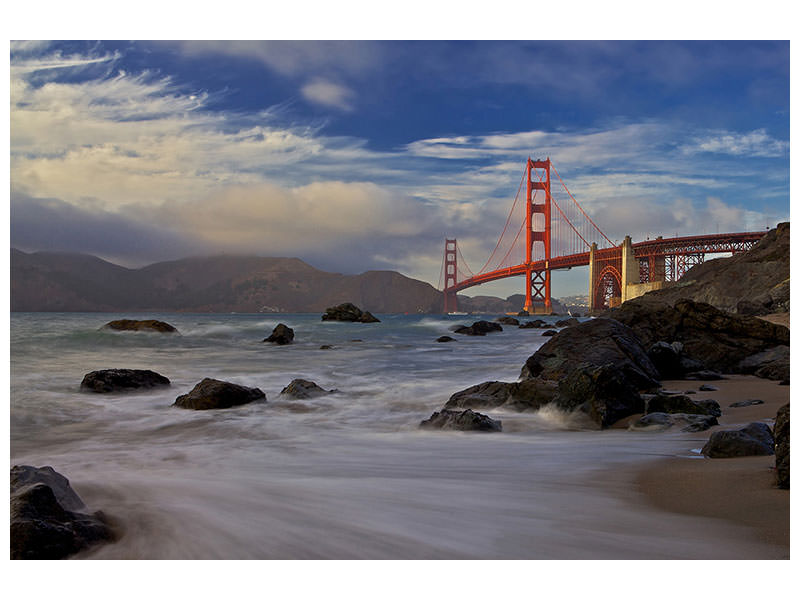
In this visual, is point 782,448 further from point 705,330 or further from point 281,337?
point 281,337

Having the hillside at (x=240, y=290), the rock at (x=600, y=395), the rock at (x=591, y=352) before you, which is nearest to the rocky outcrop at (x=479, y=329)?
the hillside at (x=240, y=290)

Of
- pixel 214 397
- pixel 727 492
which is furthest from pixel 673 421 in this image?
pixel 214 397

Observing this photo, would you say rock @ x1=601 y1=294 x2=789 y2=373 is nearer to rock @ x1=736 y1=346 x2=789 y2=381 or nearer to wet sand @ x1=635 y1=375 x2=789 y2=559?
rock @ x1=736 y1=346 x2=789 y2=381

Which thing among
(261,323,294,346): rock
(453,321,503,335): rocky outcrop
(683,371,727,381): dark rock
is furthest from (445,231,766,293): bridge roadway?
(683,371,727,381): dark rock

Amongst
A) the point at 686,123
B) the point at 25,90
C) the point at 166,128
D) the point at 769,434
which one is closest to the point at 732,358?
the point at 686,123

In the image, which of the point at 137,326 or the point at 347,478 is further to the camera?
the point at 137,326
